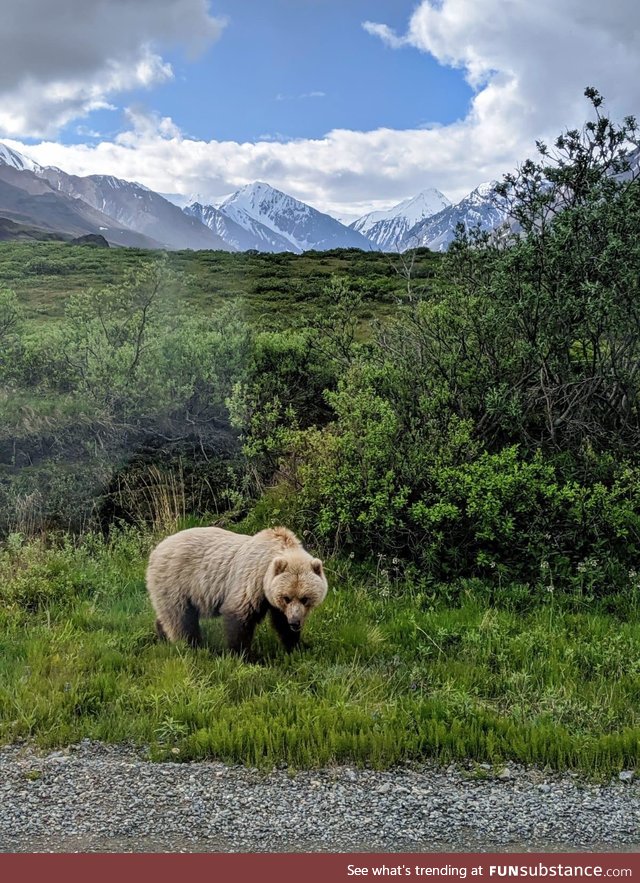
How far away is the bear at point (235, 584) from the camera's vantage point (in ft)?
19.8

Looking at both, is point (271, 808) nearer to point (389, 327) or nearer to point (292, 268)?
point (389, 327)

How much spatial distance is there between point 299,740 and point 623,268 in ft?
22.5

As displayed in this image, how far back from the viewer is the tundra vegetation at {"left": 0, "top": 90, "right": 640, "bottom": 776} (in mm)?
5266

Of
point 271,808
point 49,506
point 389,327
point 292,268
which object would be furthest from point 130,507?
point 292,268

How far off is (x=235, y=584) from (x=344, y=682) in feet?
4.35

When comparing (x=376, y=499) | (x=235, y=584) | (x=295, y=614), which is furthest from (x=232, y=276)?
(x=295, y=614)

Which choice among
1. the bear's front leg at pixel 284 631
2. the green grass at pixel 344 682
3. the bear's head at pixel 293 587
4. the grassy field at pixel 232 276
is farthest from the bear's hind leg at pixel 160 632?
the grassy field at pixel 232 276

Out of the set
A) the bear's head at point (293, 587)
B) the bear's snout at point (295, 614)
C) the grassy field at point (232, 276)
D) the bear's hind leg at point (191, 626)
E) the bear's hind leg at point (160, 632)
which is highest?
the grassy field at point (232, 276)

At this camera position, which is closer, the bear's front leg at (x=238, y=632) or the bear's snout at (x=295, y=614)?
the bear's snout at (x=295, y=614)

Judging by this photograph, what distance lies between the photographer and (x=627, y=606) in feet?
24.9

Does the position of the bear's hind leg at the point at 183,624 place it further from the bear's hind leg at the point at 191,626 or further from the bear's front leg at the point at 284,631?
the bear's front leg at the point at 284,631

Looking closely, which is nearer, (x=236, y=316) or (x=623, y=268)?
(x=623, y=268)

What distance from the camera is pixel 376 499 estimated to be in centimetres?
828

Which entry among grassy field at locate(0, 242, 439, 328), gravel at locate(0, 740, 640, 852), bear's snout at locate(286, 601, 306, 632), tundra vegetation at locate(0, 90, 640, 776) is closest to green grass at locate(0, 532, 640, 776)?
tundra vegetation at locate(0, 90, 640, 776)
